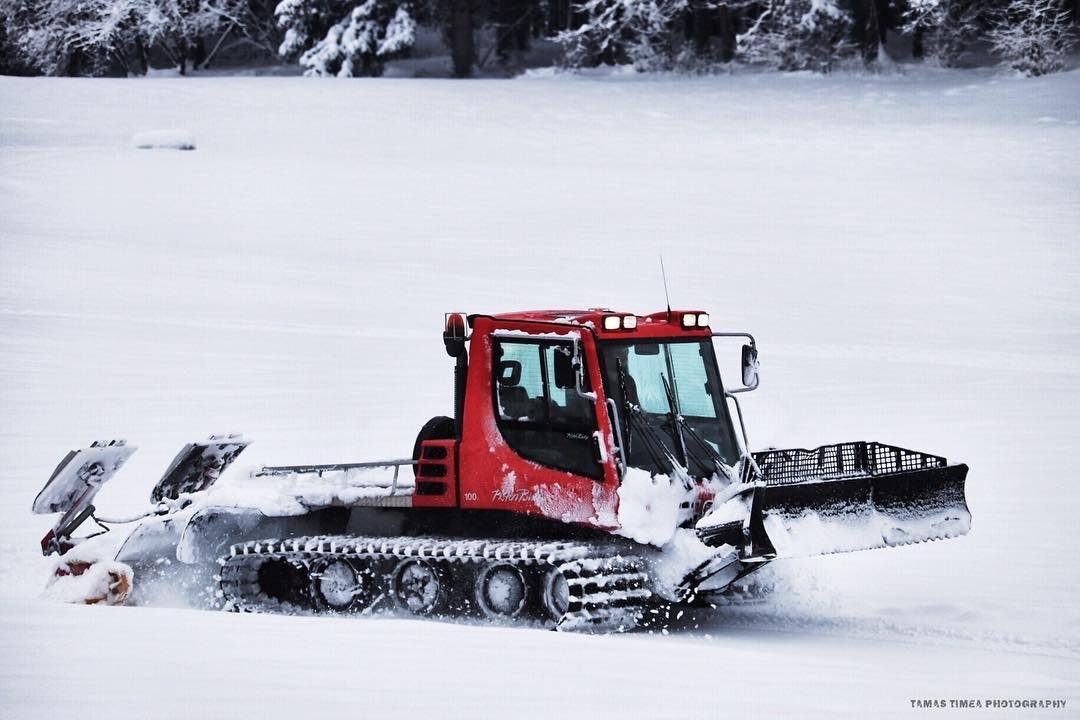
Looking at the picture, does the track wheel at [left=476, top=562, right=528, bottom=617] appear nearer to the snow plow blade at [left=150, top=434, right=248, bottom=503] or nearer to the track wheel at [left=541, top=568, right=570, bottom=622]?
the track wheel at [left=541, top=568, right=570, bottom=622]

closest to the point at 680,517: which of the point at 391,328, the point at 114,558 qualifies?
the point at 114,558

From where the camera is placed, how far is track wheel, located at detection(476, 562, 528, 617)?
9.52m

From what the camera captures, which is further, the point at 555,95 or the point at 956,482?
the point at 555,95

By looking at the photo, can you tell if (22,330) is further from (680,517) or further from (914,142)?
(914,142)

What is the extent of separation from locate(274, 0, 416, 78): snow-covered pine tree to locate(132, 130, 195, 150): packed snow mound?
10.5 metres

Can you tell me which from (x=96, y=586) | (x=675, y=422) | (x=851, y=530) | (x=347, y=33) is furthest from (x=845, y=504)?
(x=347, y=33)

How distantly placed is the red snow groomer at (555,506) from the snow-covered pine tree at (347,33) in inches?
1432

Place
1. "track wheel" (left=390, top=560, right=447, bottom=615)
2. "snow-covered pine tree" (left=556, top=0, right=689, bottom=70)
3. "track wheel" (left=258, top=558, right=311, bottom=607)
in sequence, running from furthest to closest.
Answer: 1. "snow-covered pine tree" (left=556, top=0, right=689, bottom=70)
2. "track wheel" (left=258, top=558, right=311, bottom=607)
3. "track wheel" (left=390, top=560, right=447, bottom=615)

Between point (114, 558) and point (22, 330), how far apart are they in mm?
11972

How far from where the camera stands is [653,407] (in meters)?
9.58

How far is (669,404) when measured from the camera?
965cm

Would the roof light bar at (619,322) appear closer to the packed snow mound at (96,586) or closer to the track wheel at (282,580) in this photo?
the track wheel at (282,580)

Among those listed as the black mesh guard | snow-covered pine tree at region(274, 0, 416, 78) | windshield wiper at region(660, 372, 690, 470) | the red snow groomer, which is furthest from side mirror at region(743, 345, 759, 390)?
snow-covered pine tree at region(274, 0, 416, 78)

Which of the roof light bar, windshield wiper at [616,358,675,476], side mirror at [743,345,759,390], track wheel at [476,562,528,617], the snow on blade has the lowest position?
track wheel at [476,562,528,617]
